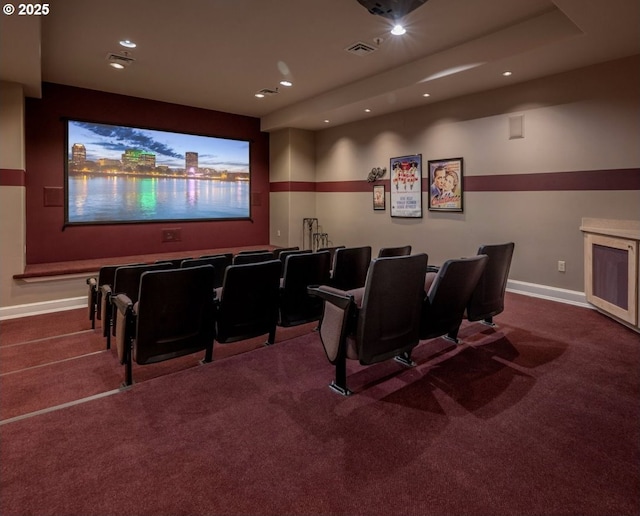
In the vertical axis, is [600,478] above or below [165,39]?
below

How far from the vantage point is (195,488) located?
5.97ft

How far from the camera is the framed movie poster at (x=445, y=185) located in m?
6.22

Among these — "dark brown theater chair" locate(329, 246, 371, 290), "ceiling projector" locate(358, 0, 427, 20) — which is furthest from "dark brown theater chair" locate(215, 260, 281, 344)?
"ceiling projector" locate(358, 0, 427, 20)

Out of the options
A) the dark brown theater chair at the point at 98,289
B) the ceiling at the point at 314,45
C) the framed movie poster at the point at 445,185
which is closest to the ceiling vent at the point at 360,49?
the ceiling at the point at 314,45

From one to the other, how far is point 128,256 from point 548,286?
22.6ft

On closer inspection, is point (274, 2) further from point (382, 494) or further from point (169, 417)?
point (382, 494)

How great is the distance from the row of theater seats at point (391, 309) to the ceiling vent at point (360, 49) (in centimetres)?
325

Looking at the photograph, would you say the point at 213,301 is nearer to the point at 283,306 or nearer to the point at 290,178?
the point at 283,306

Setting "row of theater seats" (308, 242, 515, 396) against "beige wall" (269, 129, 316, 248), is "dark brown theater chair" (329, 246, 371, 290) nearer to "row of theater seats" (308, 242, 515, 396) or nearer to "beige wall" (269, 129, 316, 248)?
"row of theater seats" (308, 242, 515, 396)

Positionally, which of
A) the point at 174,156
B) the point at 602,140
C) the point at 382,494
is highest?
the point at 174,156

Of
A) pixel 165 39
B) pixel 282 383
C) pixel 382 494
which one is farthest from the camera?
pixel 165 39

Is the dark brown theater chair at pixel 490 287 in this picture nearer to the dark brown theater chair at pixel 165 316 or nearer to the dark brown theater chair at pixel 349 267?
the dark brown theater chair at pixel 349 267

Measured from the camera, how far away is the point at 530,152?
538 cm

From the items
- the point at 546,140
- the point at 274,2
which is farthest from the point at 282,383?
the point at 546,140
